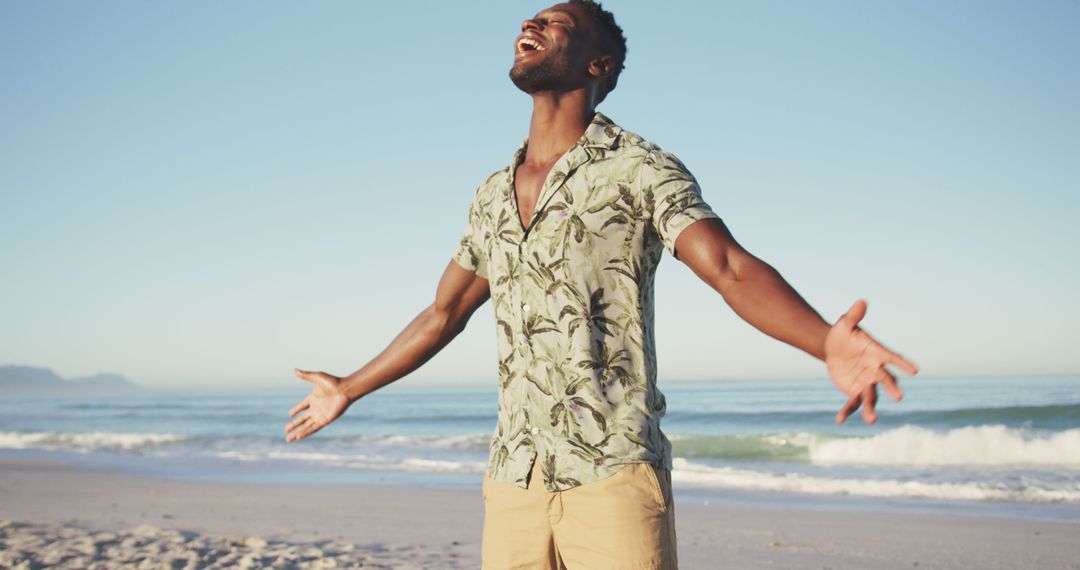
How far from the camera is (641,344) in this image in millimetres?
2213

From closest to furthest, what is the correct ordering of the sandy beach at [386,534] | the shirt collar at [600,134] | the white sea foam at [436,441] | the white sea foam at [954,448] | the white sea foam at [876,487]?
1. the shirt collar at [600,134]
2. the sandy beach at [386,534]
3. the white sea foam at [876,487]
4. the white sea foam at [954,448]
5. the white sea foam at [436,441]

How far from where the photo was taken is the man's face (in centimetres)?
246

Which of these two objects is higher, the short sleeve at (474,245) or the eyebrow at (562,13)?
the eyebrow at (562,13)

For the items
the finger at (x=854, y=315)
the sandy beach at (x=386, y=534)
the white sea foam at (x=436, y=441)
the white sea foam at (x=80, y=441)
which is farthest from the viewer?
the white sea foam at (x=436, y=441)

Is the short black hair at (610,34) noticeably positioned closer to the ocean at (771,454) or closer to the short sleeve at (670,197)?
the short sleeve at (670,197)

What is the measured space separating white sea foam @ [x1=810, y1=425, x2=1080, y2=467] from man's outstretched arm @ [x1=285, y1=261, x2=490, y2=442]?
1516 cm

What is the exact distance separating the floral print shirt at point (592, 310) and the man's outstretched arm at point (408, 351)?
48cm

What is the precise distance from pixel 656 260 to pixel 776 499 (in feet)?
31.7

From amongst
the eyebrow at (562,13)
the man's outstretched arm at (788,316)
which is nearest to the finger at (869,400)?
the man's outstretched arm at (788,316)

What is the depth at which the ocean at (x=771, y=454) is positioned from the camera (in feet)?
38.5

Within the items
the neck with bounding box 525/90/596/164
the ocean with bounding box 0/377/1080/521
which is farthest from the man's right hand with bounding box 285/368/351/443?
the ocean with bounding box 0/377/1080/521

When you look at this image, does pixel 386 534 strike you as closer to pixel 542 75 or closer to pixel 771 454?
pixel 542 75

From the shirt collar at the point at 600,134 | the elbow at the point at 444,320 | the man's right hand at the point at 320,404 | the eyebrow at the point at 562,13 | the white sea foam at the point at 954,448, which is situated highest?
the eyebrow at the point at 562,13

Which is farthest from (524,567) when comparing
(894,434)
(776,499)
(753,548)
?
(894,434)
